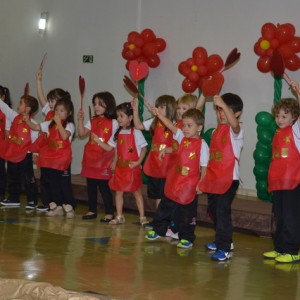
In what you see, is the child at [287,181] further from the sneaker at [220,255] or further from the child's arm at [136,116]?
the child's arm at [136,116]

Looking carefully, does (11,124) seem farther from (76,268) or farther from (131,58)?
(76,268)

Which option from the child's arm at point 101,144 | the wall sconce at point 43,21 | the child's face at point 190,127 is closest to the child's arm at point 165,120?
the child's face at point 190,127

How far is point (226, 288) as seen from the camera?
14.5 ft

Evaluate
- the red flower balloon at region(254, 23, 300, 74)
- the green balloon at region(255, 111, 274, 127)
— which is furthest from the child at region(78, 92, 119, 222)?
the red flower balloon at region(254, 23, 300, 74)

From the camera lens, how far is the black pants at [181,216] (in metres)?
5.73

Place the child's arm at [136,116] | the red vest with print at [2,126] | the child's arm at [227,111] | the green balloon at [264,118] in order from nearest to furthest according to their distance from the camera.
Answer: the child's arm at [227,111]
the child's arm at [136,116]
the green balloon at [264,118]
the red vest with print at [2,126]

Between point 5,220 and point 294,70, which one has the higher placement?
point 294,70

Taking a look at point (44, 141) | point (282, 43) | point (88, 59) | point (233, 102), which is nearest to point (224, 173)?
point (233, 102)

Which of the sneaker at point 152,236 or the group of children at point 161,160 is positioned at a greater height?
the group of children at point 161,160

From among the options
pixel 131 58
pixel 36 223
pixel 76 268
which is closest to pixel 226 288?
pixel 76 268

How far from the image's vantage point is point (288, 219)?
207 inches

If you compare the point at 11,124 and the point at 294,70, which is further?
the point at 11,124

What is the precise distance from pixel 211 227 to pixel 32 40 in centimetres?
553

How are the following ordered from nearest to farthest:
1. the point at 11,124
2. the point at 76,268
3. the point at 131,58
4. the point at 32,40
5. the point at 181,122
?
the point at 76,268, the point at 181,122, the point at 11,124, the point at 131,58, the point at 32,40
